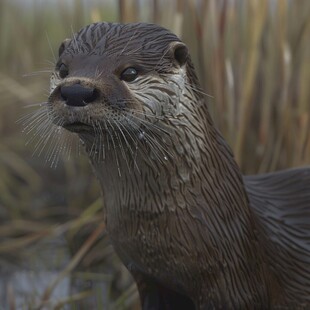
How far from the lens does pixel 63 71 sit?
1823 mm

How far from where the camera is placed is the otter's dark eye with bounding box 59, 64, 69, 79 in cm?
181

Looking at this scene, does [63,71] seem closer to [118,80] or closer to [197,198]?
[118,80]

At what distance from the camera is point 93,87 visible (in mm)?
1685

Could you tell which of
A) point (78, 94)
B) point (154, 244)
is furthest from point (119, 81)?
point (154, 244)

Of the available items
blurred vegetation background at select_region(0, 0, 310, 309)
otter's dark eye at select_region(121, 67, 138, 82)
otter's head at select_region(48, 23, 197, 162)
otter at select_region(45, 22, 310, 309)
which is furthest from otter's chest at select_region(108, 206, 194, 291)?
blurred vegetation background at select_region(0, 0, 310, 309)

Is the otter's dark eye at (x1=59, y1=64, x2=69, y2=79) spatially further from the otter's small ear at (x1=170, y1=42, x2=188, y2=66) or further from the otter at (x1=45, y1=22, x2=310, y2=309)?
the otter's small ear at (x1=170, y1=42, x2=188, y2=66)

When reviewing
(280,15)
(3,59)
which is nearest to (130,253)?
(280,15)

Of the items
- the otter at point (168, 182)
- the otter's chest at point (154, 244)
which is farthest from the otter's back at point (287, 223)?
the otter's chest at point (154, 244)

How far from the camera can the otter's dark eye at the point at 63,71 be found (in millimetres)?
1812

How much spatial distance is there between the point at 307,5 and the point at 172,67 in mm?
1351

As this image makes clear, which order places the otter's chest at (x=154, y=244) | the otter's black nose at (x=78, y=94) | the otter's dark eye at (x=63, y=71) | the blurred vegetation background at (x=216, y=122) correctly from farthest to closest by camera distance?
the blurred vegetation background at (x=216, y=122) → the otter's chest at (x=154, y=244) → the otter's dark eye at (x=63, y=71) → the otter's black nose at (x=78, y=94)

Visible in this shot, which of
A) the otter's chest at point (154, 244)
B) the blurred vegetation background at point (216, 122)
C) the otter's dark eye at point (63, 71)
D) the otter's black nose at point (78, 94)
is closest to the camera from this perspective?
the otter's black nose at point (78, 94)

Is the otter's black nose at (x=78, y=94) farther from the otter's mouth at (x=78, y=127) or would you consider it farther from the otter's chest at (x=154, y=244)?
the otter's chest at (x=154, y=244)

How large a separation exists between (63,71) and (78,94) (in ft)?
0.53
